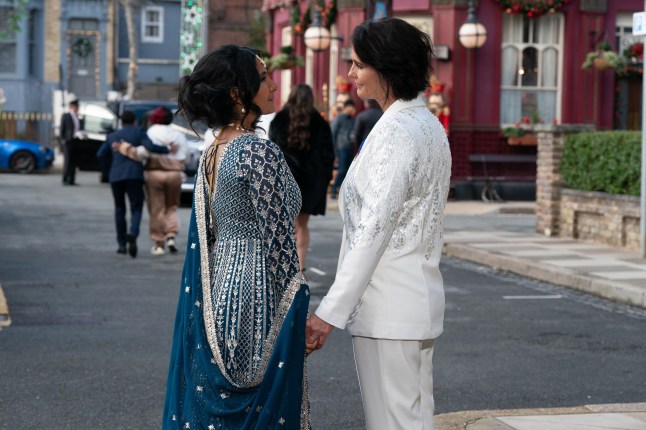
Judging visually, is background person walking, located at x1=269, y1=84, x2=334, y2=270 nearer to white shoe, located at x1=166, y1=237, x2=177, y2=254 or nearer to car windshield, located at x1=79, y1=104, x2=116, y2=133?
white shoe, located at x1=166, y1=237, x2=177, y2=254

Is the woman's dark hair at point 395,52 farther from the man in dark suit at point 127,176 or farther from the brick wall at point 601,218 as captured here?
the brick wall at point 601,218

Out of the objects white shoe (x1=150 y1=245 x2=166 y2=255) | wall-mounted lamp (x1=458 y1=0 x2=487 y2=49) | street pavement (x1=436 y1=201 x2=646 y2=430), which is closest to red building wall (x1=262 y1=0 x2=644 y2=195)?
wall-mounted lamp (x1=458 y1=0 x2=487 y2=49)

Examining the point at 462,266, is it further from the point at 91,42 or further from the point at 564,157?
the point at 91,42

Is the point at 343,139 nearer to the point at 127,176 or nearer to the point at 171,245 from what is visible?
the point at 171,245

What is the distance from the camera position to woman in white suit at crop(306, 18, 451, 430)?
4.09 metres

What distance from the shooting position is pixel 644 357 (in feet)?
28.7

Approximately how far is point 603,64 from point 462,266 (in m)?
11.2

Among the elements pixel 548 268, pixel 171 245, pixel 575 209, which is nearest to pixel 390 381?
pixel 548 268

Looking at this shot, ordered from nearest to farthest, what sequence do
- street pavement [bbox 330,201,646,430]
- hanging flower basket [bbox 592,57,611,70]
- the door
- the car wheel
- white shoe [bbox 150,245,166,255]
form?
street pavement [bbox 330,201,646,430] → white shoe [bbox 150,245,166,255] → hanging flower basket [bbox 592,57,611,70] → the car wheel → the door

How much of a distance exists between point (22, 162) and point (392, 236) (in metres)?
30.6

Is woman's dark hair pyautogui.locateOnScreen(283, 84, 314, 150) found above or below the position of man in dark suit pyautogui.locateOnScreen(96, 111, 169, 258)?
above

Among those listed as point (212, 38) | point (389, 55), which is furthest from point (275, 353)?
point (212, 38)

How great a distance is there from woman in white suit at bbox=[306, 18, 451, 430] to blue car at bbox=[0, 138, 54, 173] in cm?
3016

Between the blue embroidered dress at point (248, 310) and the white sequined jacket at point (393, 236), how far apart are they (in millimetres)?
189
